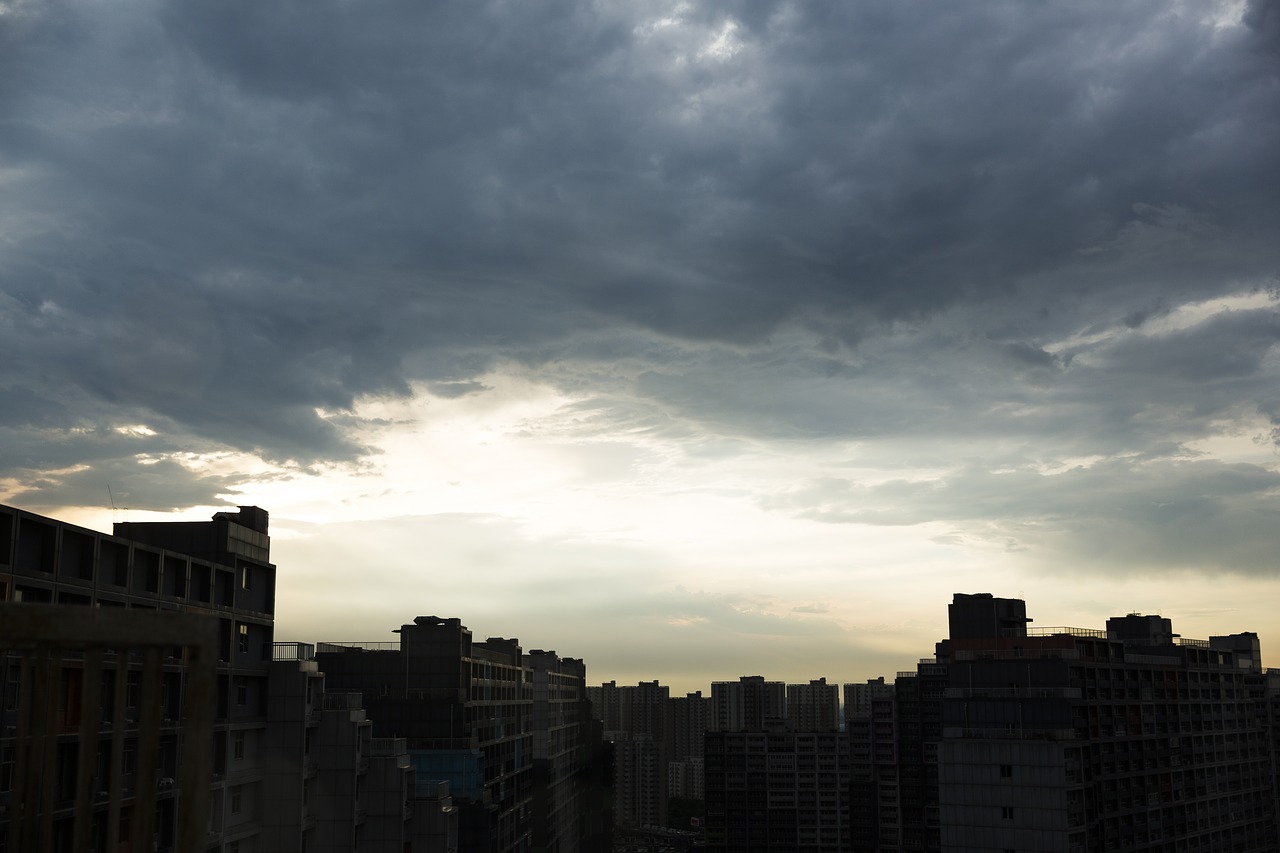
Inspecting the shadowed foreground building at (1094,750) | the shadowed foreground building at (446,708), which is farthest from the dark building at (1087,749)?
the shadowed foreground building at (446,708)

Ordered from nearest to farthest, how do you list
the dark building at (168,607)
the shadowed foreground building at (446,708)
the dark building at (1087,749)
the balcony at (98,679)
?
the balcony at (98,679), the dark building at (168,607), the dark building at (1087,749), the shadowed foreground building at (446,708)

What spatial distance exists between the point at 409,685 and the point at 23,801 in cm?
11710

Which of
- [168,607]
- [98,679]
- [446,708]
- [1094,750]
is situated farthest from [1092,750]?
[98,679]

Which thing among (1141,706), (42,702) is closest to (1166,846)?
(1141,706)

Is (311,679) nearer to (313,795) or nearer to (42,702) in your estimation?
(313,795)

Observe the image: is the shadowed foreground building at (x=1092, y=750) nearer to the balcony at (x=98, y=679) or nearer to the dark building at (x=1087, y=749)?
the dark building at (x=1087, y=749)

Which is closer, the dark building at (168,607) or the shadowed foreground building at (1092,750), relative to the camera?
the dark building at (168,607)

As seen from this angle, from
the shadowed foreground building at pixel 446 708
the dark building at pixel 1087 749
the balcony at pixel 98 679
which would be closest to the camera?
the balcony at pixel 98 679

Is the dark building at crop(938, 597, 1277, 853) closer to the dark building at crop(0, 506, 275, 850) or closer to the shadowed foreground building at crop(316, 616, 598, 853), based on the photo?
the shadowed foreground building at crop(316, 616, 598, 853)

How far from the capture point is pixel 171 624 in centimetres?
1180

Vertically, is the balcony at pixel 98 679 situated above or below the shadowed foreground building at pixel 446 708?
above

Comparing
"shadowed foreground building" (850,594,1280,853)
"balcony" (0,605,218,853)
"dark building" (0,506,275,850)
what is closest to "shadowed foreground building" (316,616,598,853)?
"dark building" (0,506,275,850)

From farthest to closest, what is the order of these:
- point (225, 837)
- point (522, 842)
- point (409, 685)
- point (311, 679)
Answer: point (522, 842), point (409, 685), point (311, 679), point (225, 837)

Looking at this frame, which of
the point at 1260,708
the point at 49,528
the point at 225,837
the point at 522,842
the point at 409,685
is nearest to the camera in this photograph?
the point at 49,528
